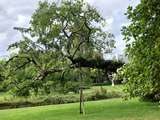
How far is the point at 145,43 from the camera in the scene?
13.6 meters

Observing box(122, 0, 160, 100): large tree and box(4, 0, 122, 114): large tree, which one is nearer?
box(122, 0, 160, 100): large tree

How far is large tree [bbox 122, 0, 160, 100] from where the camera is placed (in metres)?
13.3

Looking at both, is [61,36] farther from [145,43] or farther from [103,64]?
[145,43]

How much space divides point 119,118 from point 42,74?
6.66 meters

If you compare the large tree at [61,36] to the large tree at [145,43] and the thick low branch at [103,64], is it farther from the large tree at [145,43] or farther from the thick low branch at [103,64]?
the large tree at [145,43]

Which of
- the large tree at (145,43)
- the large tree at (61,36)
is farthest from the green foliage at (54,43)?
the large tree at (145,43)

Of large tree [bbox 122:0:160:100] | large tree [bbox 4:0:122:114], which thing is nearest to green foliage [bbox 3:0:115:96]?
large tree [bbox 4:0:122:114]

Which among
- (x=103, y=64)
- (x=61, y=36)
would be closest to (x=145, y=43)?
(x=103, y=64)

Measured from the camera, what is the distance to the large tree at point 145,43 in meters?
13.3

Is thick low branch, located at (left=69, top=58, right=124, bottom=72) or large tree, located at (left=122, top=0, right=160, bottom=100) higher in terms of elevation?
thick low branch, located at (left=69, top=58, right=124, bottom=72)

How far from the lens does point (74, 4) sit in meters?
36.9

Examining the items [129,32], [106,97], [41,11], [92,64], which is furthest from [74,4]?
[106,97]

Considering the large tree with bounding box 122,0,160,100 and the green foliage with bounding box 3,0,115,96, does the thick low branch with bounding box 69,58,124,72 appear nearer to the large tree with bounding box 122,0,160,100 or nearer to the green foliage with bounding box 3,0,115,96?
the green foliage with bounding box 3,0,115,96

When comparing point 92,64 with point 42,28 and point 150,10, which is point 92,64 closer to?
point 42,28
